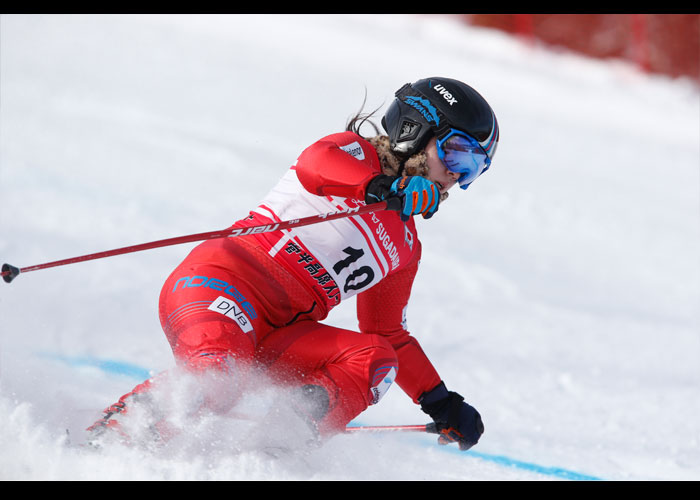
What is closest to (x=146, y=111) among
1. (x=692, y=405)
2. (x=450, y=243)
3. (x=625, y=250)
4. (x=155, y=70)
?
(x=155, y=70)

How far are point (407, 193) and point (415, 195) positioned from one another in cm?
3

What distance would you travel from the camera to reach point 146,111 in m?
8.06

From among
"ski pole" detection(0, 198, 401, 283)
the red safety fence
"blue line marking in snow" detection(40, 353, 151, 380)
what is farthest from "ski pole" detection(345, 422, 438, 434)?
the red safety fence

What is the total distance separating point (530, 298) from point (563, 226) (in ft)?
4.84

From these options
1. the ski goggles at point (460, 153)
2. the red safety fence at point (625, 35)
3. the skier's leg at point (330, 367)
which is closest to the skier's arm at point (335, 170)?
the ski goggles at point (460, 153)

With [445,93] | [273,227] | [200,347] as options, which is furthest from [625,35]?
[200,347]

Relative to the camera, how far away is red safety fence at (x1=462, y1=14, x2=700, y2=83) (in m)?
10.4

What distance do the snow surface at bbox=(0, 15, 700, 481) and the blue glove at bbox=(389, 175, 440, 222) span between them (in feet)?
2.83

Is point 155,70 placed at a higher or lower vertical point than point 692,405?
higher

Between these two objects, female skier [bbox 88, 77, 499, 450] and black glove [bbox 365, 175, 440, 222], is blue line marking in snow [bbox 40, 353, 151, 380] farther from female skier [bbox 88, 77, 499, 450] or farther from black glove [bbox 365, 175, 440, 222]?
black glove [bbox 365, 175, 440, 222]

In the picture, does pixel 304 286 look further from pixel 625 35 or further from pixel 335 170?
pixel 625 35

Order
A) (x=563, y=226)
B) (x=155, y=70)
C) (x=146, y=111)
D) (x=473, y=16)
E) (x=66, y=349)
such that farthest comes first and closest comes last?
(x=473, y=16) < (x=155, y=70) < (x=146, y=111) < (x=563, y=226) < (x=66, y=349)

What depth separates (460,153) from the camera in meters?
2.87
